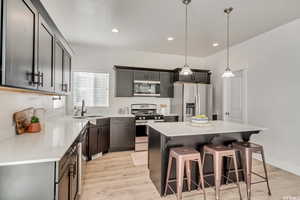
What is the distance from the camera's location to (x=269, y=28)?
3080mm

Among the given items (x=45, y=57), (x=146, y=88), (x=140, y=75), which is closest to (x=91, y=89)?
(x=140, y=75)

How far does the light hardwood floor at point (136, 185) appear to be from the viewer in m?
2.09

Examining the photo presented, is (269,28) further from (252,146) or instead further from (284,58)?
(252,146)

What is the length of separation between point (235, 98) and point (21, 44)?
4.44 metres

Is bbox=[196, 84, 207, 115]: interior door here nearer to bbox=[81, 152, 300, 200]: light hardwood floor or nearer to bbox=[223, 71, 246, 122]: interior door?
bbox=[223, 71, 246, 122]: interior door

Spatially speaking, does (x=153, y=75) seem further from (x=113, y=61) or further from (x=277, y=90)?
(x=277, y=90)

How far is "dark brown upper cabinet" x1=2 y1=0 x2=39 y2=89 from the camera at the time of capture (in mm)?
1014

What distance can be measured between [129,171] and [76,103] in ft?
7.80

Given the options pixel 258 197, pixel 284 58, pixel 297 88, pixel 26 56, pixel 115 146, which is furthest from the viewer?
pixel 115 146

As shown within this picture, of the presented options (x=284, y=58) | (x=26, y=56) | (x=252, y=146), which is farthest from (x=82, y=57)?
(x=284, y=58)

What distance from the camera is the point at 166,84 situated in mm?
4543

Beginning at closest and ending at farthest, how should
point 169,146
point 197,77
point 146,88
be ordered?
point 169,146
point 146,88
point 197,77

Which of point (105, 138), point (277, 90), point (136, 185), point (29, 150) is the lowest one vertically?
point (136, 185)

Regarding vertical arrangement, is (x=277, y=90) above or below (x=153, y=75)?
below
